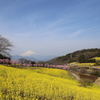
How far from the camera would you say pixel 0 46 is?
34.1 m

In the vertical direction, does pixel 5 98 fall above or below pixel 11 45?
below

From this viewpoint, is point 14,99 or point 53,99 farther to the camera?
point 53,99

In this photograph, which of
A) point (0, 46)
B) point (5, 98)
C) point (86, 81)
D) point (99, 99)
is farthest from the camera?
point (0, 46)

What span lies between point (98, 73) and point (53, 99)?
136 ft

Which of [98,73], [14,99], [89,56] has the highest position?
[89,56]

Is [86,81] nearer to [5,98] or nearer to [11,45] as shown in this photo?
[5,98]

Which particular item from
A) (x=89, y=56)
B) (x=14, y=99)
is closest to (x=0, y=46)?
(x=14, y=99)

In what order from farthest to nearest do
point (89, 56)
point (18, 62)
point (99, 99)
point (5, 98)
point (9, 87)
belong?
1. point (89, 56)
2. point (18, 62)
3. point (99, 99)
4. point (9, 87)
5. point (5, 98)

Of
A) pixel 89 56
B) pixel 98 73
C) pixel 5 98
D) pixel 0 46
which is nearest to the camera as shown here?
pixel 5 98

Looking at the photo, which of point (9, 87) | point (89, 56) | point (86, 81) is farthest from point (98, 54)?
point (9, 87)

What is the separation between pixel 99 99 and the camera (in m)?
12.4

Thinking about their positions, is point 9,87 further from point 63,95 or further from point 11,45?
point 11,45

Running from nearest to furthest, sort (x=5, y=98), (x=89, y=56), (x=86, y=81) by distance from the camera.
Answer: (x=5, y=98), (x=86, y=81), (x=89, y=56)

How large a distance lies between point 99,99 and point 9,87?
412 inches
